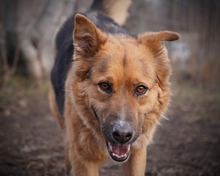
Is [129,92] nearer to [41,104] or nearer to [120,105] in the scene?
[120,105]

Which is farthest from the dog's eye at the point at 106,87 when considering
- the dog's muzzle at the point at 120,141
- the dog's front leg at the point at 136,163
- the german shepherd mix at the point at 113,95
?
the dog's front leg at the point at 136,163

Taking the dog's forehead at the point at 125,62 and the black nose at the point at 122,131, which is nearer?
the black nose at the point at 122,131

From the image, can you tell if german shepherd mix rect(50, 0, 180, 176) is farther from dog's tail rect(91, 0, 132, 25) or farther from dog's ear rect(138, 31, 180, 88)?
dog's tail rect(91, 0, 132, 25)

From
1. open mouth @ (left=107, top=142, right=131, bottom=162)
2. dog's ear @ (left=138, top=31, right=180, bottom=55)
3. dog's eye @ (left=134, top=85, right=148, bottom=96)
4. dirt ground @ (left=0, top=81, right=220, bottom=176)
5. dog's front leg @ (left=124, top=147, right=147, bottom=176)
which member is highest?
dog's ear @ (left=138, top=31, right=180, bottom=55)

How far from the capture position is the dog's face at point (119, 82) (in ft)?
13.0

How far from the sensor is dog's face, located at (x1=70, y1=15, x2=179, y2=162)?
3.97m

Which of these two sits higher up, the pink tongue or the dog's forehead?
the dog's forehead

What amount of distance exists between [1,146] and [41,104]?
2683 mm

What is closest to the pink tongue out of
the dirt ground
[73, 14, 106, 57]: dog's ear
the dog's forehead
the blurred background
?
the dog's forehead

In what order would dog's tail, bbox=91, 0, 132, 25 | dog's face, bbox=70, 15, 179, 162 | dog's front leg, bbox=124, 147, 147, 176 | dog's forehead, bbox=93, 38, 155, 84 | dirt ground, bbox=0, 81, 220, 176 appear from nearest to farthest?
dog's face, bbox=70, 15, 179, 162
dog's forehead, bbox=93, 38, 155, 84
dog's front leg, bbox=124, 147, 147, 176
dirt ground, bbox=0, 81, 220, 176
dog's tail, bbox=91, 0, 132, 25

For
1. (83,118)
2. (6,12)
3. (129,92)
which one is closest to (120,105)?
(129,92)

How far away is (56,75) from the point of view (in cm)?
580

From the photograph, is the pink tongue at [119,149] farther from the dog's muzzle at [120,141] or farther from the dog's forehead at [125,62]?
the dog's forehead at [125,62]

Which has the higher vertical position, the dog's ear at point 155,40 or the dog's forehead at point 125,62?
the dog's ear at point 155,40
